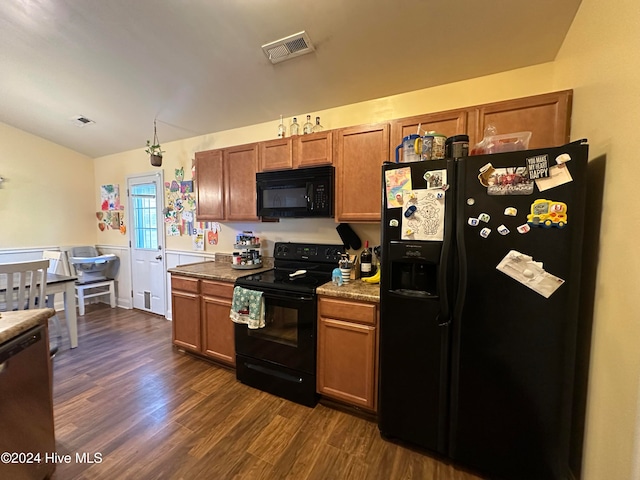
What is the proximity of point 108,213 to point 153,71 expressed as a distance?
336 centimetres

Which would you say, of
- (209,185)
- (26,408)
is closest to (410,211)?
(26,408)

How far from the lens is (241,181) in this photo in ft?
9.09

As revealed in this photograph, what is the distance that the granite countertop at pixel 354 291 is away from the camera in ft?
6.04

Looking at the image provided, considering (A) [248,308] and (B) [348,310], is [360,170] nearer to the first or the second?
(B) [348,310]

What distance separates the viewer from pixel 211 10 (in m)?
1.75

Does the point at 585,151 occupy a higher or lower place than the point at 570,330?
→ higher

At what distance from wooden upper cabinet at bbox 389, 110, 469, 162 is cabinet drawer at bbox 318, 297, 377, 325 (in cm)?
112

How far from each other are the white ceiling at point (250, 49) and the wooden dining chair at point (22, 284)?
6.01 ft

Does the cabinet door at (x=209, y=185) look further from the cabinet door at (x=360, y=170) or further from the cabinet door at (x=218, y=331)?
the cabinet door at (x=360, y=170)

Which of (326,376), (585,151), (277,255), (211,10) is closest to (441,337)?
(326,376)

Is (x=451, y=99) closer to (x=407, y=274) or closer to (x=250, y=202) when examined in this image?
(x=407, y=274)

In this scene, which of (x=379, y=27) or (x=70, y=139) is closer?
(x=379, y=27)

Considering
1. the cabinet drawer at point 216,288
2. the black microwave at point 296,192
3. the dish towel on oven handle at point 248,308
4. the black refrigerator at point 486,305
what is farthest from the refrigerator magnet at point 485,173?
the cabinet drawer at point 216,288

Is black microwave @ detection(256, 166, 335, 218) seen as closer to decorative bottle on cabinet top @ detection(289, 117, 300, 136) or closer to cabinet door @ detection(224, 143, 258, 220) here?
cabinet door @ detection(224, 143, 258, 220)
